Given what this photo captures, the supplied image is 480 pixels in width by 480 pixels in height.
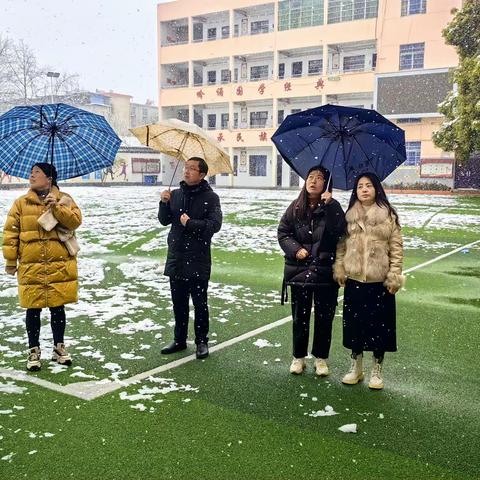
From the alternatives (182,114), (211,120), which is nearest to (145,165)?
(182,114)

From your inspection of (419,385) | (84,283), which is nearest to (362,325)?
(419,385)

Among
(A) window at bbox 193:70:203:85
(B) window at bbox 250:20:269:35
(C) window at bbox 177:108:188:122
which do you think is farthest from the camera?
(C) window at bbox 177:108:188:122

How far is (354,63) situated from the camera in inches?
1722

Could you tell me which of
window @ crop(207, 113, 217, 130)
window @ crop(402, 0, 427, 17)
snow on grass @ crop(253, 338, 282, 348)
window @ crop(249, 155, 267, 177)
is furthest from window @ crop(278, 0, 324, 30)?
snow on grass @ crop(253, 338, 282, 348)

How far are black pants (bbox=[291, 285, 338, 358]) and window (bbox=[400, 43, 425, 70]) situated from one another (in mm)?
39539

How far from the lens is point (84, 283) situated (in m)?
8.45

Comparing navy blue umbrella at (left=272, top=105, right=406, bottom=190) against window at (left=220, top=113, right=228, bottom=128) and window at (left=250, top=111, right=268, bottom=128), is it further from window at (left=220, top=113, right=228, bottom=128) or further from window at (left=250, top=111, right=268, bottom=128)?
window at (left=220, top=113, right=228, bottom=128)

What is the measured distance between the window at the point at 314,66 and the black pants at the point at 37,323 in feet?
141

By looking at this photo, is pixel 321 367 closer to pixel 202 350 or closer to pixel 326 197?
pixel 202 350

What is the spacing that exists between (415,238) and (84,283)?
29.0 feet

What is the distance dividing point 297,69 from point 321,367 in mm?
44320

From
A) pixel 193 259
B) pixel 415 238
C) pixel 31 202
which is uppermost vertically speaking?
pixel 31 202

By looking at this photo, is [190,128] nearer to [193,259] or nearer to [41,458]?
[193,259]

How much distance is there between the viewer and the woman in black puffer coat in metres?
4.36
